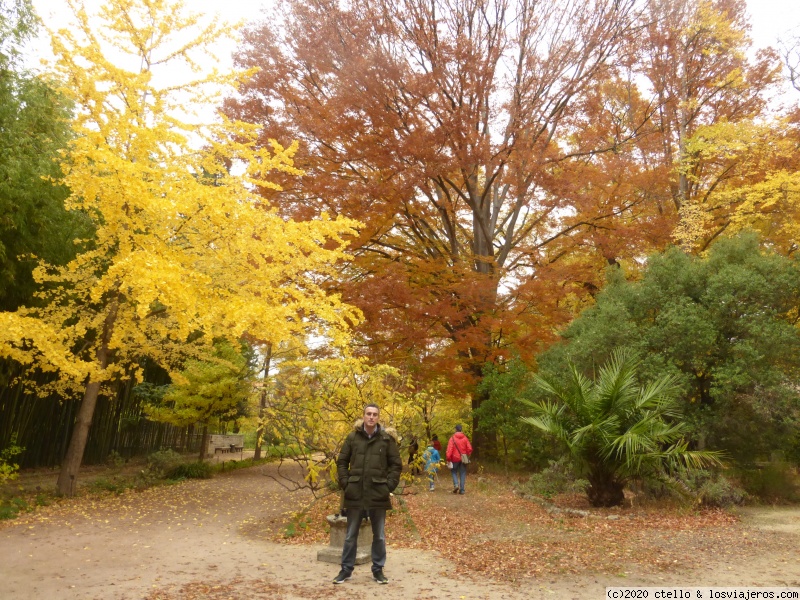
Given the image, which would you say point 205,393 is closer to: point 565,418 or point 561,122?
point 565,418

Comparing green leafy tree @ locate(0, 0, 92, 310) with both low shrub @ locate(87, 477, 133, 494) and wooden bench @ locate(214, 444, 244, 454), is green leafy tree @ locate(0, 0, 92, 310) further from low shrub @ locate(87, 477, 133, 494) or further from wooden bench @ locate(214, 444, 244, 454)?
wooden bench @ locate(214, 444, 244, 454)

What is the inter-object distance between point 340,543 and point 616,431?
4796mm

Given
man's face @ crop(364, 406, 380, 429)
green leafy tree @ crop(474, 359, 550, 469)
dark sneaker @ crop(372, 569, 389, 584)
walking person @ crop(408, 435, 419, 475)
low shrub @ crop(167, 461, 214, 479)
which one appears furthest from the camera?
low shrub @ crop(167, 461, 214, 479)

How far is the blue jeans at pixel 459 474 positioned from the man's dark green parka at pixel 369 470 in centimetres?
629

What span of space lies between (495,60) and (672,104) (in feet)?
19.0

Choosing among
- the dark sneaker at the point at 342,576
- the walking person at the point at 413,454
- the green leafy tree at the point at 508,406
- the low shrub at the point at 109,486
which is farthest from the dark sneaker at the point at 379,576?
the green leafy tree at the point at 508,406

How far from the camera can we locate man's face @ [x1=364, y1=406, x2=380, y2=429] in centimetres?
523

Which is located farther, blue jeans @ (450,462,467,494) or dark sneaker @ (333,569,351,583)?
blue jeans @ (450,462,467,494)

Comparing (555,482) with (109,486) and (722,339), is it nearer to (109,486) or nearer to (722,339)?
(722,339)

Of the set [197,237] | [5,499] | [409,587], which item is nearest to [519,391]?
[197,237]

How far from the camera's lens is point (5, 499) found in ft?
30.8

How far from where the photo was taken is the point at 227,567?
565 centimetres

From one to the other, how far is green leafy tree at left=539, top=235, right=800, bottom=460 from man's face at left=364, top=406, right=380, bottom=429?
20.4 ft

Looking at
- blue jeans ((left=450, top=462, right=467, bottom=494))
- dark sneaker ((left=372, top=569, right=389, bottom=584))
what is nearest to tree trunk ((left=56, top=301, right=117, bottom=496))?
blue jeans ((left=450, top=462, right=467, bottom=494))
